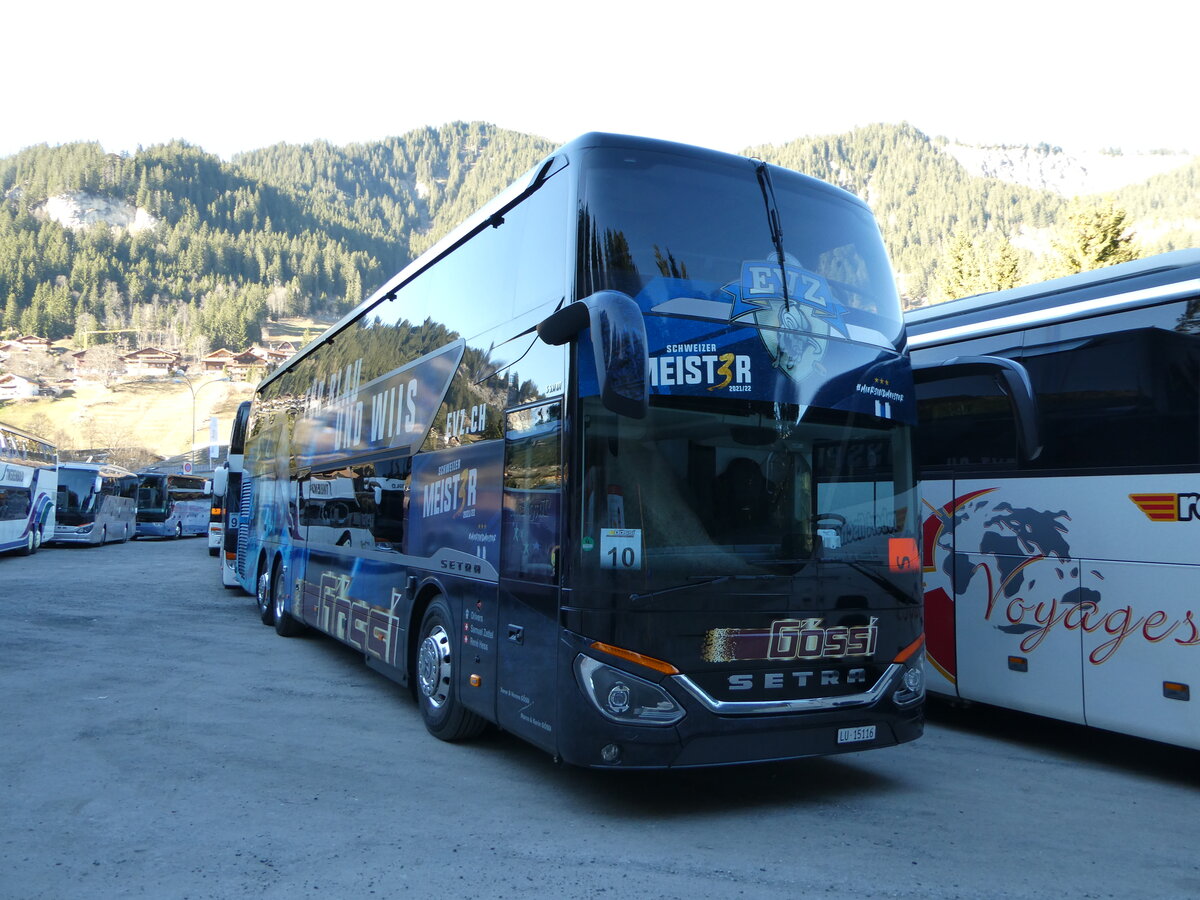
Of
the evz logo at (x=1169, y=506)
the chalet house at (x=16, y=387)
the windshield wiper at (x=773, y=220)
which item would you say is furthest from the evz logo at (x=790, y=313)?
the chalet house at (x=16, y=387)

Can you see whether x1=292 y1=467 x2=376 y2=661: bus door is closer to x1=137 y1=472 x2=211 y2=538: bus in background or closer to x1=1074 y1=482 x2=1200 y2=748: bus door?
x1=1074 y1=482 x2=1200 y2=748: bus door

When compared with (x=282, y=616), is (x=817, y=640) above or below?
above

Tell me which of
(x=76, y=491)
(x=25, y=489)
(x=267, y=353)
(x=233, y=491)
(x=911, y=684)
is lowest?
(x=911, y=684)

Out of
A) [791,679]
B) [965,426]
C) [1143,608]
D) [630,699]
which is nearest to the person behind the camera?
[630,699]

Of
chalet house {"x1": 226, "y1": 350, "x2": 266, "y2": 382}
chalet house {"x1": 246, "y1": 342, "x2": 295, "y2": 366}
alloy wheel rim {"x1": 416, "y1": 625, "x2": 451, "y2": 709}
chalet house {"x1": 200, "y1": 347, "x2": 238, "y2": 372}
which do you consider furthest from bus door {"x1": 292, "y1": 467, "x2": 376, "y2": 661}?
chalet house {"x1": 200, "y1": 347, "x2": 238, "y2": 372}

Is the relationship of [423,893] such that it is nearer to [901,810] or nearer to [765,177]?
[901,810]

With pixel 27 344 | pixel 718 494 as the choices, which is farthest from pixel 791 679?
pixel 27 344

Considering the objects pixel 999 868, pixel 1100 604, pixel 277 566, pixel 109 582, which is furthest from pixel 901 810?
pixel 109 582

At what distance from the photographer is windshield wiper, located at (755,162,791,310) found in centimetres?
607

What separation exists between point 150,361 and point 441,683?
527 feet

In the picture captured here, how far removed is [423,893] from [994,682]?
5002mm

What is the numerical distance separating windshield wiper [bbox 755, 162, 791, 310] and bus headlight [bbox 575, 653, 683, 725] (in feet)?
7.42

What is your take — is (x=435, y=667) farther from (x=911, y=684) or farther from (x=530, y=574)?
(x=911, y=684)

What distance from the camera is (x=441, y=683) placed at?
7406mm
